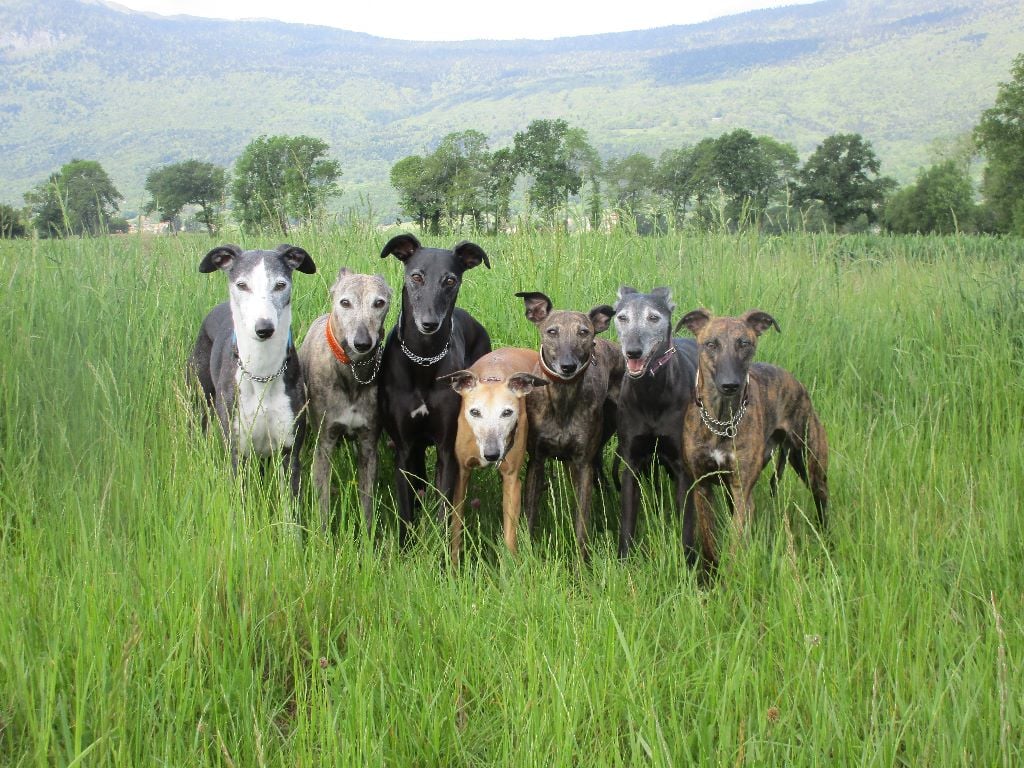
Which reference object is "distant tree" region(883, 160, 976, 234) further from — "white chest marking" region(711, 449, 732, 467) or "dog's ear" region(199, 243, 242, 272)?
"dog's ear" region(199, 243, 242, 272)

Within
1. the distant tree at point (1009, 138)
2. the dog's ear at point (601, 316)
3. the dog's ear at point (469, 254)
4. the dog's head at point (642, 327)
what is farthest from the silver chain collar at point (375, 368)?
the distant tree at point (1009, 138)

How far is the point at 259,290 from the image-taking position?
4750 millimetres

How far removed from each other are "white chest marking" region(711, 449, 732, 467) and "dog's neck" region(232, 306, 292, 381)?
2.62m

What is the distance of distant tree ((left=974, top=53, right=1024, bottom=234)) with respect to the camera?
52.7 m

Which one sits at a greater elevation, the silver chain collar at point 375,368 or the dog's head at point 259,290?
the dog's head at point 259,290

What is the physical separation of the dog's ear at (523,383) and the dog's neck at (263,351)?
138cm

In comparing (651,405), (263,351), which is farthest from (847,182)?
Answer: (263,351)

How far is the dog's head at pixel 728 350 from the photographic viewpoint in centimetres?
445

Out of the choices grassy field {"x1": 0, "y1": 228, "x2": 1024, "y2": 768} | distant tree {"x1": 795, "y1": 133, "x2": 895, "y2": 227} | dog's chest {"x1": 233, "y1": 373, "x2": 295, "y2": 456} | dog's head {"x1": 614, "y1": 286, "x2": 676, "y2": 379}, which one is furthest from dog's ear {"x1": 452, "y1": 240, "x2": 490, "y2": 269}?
distant tree {"x1": 795, "y1": 133, "x2": 895, "y2": 227}

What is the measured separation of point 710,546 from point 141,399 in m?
3.42

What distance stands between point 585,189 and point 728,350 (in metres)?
5.67

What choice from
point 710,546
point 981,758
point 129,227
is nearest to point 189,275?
point 129,227

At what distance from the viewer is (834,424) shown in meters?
6.00

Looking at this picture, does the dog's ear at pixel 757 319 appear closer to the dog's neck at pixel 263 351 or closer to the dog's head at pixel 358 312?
the dog's head at pixel 358 312
